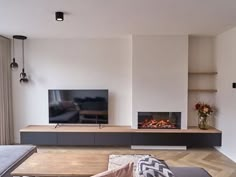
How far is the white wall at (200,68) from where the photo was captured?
4.92 meters

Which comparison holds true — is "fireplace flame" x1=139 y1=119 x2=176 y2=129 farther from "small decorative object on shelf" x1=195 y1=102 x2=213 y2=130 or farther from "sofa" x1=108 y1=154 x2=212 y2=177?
"sofa" x1=108 y1=154 x2=212 y2=177

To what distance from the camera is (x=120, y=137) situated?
4.58m

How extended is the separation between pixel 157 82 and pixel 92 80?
1386mm

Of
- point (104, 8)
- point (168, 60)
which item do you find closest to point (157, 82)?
point (168, 60)

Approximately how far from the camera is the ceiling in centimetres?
277

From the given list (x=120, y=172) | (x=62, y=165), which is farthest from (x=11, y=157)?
(x=120, y=172)

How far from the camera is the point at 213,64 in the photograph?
194 inches

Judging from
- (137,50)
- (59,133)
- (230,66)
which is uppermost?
(137,50)

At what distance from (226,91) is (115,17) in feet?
8.18

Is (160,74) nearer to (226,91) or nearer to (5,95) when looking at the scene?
(226,91)

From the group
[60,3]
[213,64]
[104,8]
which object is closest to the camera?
[60,3]

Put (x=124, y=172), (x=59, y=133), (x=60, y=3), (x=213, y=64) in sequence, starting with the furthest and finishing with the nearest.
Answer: (x=213, y=64) → (x=59, y=133) → (x=60, y=3) → (x=124, y=172)

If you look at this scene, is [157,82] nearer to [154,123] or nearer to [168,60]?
[168,60]

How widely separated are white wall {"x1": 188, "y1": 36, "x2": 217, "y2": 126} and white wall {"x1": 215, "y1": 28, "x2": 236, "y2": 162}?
0.72ft
